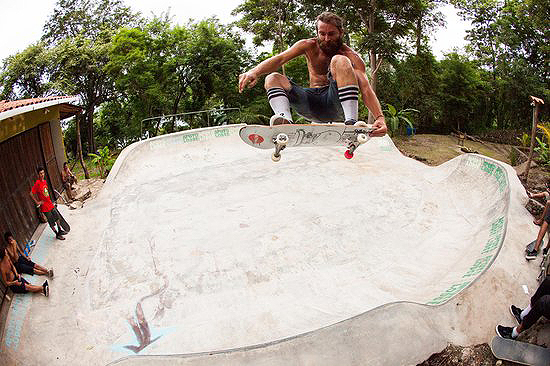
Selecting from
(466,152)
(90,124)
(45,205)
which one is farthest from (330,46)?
(90,124)

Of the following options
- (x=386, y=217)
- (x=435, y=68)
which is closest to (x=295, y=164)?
(x=386, y=217)

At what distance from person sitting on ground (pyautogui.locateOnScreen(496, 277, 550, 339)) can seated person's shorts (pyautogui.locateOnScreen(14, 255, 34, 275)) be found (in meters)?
6.50

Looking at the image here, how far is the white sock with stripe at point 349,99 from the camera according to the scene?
6.57 m

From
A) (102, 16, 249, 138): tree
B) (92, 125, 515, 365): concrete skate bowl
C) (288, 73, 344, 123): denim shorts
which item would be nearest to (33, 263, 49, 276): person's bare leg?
(92, 125, 515, 365): concrete skate bowl

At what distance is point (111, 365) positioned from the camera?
361cm

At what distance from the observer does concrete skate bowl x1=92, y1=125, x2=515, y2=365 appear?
4.11m

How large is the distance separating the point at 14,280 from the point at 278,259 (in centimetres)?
381

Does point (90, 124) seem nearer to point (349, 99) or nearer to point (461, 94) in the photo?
point (349, 99)

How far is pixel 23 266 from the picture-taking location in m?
5.40

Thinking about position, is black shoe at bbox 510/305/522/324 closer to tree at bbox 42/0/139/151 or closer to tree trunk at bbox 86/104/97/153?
tree at bbox 42/0/139/151

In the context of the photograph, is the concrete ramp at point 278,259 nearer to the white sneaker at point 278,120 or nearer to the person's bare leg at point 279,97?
the white sneaker at point 278,120

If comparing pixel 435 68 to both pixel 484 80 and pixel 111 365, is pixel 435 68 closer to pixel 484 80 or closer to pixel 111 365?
pixel 484 80

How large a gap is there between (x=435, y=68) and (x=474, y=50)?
439cm

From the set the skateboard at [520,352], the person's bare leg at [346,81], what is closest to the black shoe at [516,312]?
the skateboard at [520,352]
